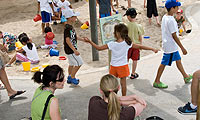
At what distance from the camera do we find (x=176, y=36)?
509 cm

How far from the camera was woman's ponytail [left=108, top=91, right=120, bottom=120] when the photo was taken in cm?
284

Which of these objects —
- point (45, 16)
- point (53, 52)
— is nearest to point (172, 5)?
point (53, 52)

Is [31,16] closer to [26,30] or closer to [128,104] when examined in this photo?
[26,30]

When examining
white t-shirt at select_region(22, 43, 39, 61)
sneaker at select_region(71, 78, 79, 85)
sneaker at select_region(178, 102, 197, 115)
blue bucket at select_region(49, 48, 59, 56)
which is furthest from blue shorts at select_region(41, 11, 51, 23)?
sneaker at select_region(178, 102, 197, 115)

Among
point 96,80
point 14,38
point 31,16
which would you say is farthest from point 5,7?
point 96,80

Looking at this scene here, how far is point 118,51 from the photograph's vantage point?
4672 millimetres

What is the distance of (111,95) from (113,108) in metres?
0.13

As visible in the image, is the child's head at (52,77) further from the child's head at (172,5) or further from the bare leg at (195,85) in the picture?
the child's head at (172,5)

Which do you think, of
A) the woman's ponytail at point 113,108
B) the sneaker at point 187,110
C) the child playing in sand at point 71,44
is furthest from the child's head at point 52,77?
the sneaker at point 187,110

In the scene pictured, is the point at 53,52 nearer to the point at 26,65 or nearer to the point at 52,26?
the point at 26,65

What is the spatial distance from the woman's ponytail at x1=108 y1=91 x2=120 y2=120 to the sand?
4.32 m

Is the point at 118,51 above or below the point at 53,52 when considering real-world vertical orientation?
above

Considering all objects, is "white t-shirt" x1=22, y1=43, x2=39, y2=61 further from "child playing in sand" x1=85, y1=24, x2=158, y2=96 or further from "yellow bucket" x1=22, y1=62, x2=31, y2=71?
"child playing in sand" x1=85, y1=24, x2=158, y2=96

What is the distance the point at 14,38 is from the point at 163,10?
23.1ft
